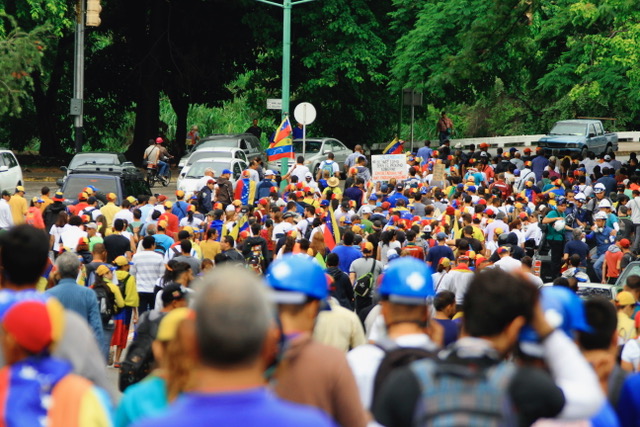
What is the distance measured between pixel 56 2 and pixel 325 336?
28.9 m

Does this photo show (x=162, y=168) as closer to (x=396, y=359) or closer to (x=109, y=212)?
(x=109, y=212)

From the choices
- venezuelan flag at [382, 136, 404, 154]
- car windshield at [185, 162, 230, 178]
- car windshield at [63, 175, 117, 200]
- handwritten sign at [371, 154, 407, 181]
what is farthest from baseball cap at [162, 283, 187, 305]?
venezuelan flag at [382, 136, 404, 154]

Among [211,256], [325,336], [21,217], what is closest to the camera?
[325,336]

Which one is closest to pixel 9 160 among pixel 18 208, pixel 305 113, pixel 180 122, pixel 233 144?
pixel 233 144

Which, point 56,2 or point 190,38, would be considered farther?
point 190,38

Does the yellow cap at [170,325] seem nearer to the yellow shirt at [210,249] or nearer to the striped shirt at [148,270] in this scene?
the striped shirt at [148,270]

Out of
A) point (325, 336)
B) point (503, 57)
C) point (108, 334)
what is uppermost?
point (503, 57)

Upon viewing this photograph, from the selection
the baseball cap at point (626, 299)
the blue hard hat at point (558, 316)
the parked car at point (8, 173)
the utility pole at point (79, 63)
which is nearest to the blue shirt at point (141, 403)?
the blue hard hat at point (558, 316)

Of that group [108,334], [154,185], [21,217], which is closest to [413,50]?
[154,185]

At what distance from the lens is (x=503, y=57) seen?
31.2 metres

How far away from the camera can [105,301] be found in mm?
11562

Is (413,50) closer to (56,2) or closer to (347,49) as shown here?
(347,49)

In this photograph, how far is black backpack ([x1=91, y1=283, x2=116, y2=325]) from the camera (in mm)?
11516

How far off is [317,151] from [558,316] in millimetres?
30769
